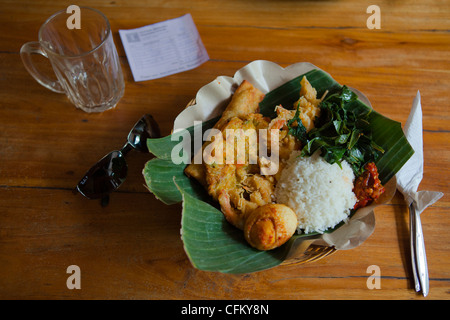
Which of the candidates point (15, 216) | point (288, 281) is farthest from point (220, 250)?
point (15, 216)

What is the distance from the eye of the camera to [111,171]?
6.47ft

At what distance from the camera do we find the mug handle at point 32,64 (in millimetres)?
2031

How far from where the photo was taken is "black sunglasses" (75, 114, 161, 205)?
1.94 metres

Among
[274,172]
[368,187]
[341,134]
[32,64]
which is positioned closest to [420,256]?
[368,187]

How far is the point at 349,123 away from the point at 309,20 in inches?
47.2

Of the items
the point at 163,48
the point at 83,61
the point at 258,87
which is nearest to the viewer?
the point at 83,61

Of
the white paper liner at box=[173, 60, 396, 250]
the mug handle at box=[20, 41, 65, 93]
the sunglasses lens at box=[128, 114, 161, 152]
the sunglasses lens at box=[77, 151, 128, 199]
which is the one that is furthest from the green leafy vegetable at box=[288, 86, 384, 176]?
the mug handle at box=[20, 41, 65, 93]

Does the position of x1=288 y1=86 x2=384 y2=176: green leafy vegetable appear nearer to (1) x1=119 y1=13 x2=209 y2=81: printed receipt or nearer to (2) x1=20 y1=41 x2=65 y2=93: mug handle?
(1) x1=119 y1=13 x2=209 y2=81: printed receipt

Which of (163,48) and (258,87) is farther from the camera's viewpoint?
(163,48)

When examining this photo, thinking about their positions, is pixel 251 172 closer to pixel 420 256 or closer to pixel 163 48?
pixel 420 256

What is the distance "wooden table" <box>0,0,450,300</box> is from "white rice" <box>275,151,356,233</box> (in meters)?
0.24

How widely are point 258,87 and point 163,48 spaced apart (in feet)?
2.74

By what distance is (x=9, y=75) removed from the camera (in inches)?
96.6

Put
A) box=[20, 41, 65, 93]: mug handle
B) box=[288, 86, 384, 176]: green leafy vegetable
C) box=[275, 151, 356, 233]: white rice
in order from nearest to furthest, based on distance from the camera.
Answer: box=[275, 151, 356, 233]: white rice
box=[288, 86, 384, 176]: green leafy vegetable
box=[20, 41, 65, 93]: mug handle
